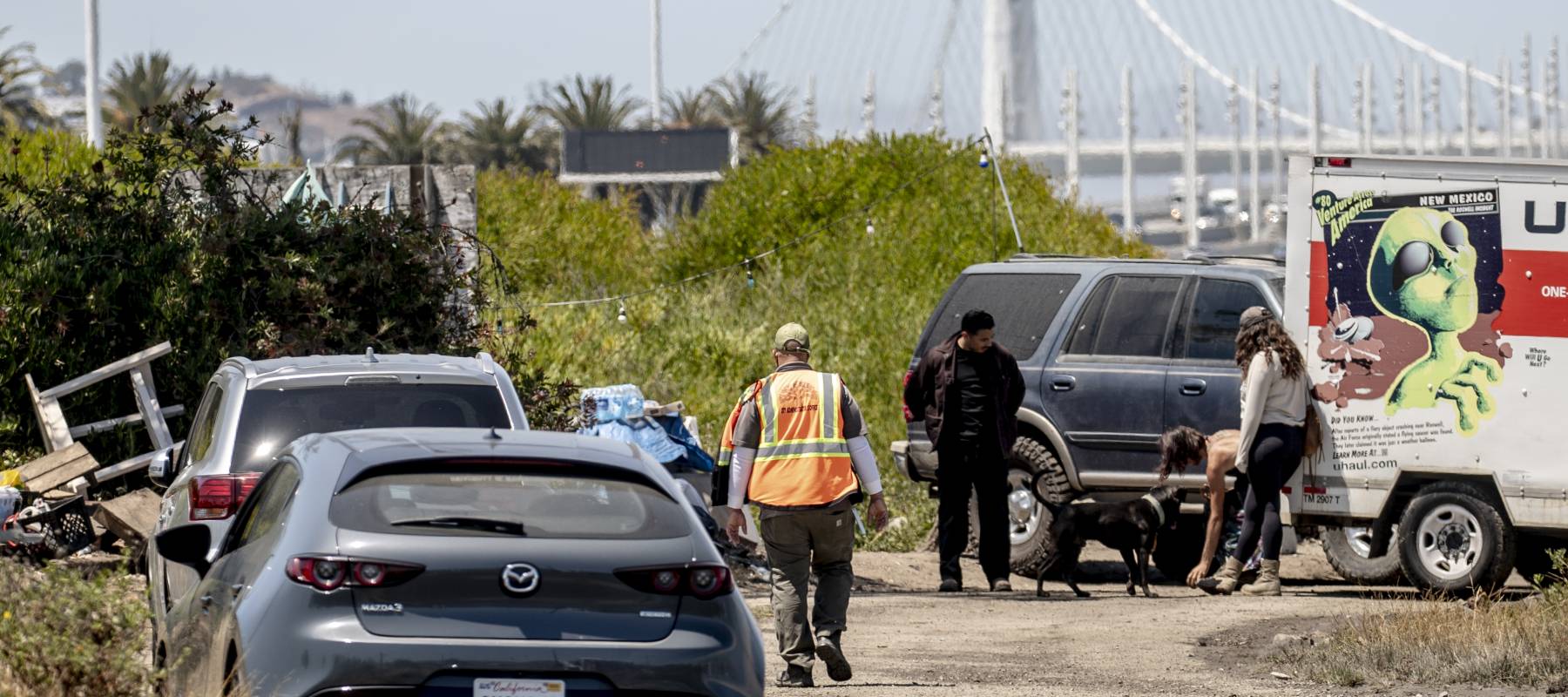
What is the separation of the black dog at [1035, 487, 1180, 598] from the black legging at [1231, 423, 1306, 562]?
530mm

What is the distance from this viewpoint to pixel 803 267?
3070 cm

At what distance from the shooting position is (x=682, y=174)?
215 feet

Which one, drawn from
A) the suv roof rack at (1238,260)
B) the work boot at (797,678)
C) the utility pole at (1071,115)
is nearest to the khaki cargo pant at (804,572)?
the work boot at (797,678)

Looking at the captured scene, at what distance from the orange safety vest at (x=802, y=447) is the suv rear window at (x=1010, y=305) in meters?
5.36

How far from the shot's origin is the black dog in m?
13.2

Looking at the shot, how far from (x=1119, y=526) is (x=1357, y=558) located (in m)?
1.93

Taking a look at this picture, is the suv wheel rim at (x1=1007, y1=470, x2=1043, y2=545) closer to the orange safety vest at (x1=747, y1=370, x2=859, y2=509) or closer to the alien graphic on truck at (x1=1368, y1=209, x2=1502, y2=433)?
the alien graphic on truck at (x1=1368, y1=209, x2=1502, y2=433)

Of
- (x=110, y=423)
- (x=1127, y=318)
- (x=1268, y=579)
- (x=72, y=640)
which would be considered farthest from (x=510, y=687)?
(x=110, y=423)

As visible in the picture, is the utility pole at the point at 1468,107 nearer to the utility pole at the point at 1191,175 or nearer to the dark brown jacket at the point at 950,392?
the utility pole at the point at 1191,175

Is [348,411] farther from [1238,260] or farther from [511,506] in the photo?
[1238,260]

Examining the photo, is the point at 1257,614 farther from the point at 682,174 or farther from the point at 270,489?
the point at 682,174

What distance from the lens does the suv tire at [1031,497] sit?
567 inches

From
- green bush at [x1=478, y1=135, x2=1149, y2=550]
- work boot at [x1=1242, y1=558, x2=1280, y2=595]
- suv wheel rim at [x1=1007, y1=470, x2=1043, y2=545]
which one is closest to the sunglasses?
work boot at [x1=1242, y1=558, x2=1280, y2=595]

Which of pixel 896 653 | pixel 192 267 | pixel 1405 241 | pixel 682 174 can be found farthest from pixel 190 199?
pixel 682 174
